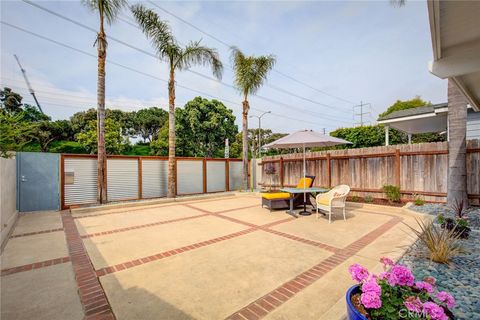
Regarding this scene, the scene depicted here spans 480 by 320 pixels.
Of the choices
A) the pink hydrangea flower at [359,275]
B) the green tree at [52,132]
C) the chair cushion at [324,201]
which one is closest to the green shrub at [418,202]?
the chair cushion at [324,201]

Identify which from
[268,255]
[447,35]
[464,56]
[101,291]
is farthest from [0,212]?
[464,56]

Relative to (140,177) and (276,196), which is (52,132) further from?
(276,196)

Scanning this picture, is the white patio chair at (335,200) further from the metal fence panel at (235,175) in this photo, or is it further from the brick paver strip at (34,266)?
the metal fence panel at (235,175)

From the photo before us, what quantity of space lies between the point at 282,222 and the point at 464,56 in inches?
181

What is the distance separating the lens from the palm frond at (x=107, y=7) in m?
8.16

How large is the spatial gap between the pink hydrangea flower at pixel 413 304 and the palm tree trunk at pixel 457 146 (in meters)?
6.11

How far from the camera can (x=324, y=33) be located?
10.6 metres

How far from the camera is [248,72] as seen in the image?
1187 centimetres

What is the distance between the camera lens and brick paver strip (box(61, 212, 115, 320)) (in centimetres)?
225

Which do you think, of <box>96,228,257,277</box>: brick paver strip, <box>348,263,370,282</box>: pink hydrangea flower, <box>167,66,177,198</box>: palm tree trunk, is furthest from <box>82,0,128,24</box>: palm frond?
<box>348,263,370,282</box>: pink hydrangea flower

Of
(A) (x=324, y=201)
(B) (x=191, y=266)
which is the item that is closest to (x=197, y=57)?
(A) (x=324, y=201)

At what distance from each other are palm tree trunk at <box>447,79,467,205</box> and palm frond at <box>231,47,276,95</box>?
8153 millimetres

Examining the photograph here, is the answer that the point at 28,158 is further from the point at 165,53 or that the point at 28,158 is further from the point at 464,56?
the point at 464,56

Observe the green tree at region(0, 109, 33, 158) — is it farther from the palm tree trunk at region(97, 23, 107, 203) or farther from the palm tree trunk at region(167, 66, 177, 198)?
the palm tree trunk at region(167, 66, 177, 198)
